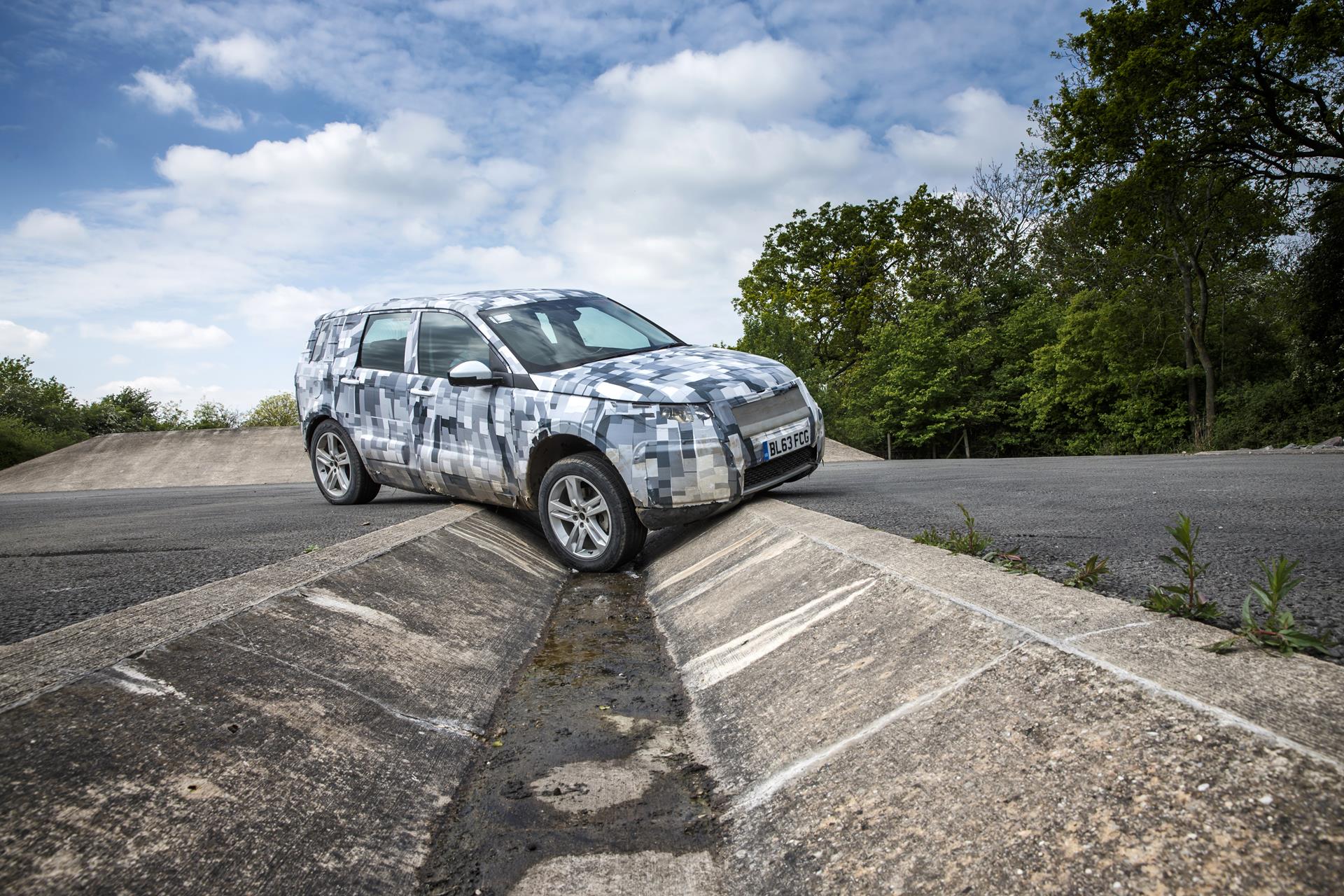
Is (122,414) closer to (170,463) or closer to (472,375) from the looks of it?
(170,463)

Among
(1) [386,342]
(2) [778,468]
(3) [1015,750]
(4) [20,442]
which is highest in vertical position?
(4) [20,442]

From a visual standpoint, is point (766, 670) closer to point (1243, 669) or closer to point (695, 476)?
point (1243, 669)

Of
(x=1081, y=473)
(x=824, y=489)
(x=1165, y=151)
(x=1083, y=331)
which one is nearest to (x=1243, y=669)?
(x=824, y=489)

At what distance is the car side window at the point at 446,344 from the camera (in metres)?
6.35

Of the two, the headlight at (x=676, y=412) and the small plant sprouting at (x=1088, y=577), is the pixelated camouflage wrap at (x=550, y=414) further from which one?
the small plant sprouting at (x=1088, y=577)

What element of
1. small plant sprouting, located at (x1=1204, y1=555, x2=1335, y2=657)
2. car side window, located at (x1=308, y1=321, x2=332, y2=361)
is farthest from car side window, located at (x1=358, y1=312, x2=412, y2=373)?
small plant sprouting, located at (x1=1204, y1=555, x2=1335, y2=657)

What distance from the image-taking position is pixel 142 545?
593cm

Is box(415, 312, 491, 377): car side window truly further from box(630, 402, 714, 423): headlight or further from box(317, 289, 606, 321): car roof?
box(630, 402, 714, 423): headlight

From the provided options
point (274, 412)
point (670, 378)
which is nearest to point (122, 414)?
point (274, 412)

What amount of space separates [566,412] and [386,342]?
2.51 meters

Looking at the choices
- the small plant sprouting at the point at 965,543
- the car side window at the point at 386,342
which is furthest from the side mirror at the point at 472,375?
the small plant sprouting at the point at 965,543

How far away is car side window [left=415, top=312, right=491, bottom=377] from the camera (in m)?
6.35

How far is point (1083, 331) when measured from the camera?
35000 millimetres

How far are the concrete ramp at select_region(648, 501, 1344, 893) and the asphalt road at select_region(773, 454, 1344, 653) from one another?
0.67 meters
